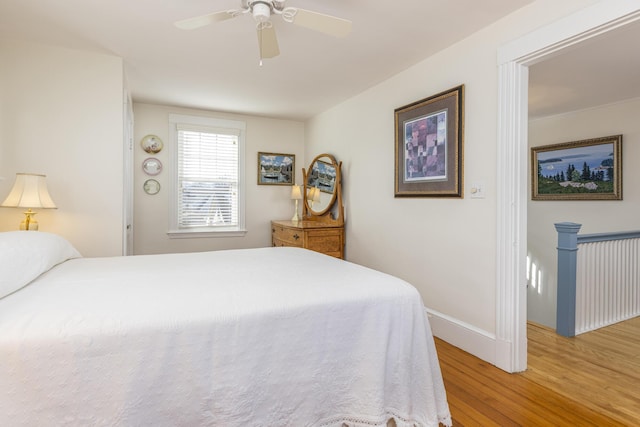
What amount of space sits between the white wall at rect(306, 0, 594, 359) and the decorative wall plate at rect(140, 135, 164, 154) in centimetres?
234

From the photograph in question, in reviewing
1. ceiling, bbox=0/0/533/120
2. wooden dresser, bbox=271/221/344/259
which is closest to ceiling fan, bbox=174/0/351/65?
ceiling, bbox=0/0/533/120

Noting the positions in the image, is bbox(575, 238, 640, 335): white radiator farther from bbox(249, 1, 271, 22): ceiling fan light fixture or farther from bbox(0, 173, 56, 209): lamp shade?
bbox(0, 173, 56, 209): lamp shade

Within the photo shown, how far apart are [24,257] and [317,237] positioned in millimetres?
2820

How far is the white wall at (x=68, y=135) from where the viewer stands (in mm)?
2680

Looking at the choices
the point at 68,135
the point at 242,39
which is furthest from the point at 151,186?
the point at 242,39

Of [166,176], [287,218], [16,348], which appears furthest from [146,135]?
[16,348]

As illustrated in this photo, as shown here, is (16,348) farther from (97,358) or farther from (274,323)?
(274,323)

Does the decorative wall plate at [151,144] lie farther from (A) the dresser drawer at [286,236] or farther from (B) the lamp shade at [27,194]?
(B) the lamp shade at [27,194]

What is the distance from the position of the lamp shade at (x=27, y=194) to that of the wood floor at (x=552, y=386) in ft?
9.66

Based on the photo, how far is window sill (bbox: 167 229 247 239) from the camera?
4.42 meters

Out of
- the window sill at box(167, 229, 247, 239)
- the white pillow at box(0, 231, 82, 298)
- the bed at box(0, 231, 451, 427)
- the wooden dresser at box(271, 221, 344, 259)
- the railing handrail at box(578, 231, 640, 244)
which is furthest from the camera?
the window sill at box(167, 229, 247, 239)

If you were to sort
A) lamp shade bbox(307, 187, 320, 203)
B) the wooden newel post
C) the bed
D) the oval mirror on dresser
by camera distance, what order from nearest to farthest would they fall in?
the bed → the wooden newel post → the oval mirror on dresser → lamp shade bbox(307, 187, 320, 203)

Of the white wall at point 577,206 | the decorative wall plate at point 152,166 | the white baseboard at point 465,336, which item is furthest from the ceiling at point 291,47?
the white baseboard at point 465,336

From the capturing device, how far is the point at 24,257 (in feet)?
4.69
